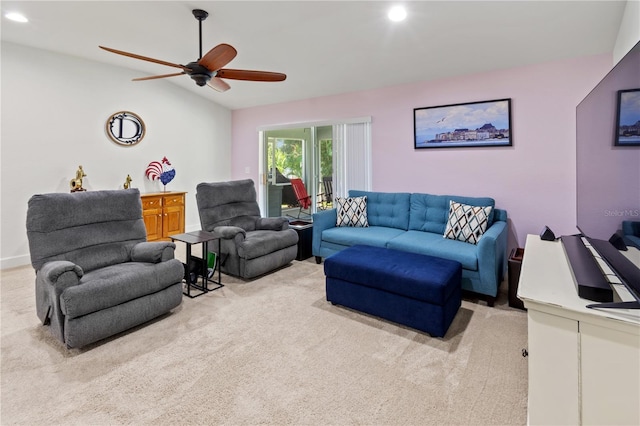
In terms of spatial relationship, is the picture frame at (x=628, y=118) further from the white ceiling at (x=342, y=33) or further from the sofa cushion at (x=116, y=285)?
the sofa cushion at (x=116, y=285)

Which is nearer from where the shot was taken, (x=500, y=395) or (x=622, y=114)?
(x=622, y=114)

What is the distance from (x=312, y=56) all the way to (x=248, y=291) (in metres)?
2.85

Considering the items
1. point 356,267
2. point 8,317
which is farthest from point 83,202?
point 356,267

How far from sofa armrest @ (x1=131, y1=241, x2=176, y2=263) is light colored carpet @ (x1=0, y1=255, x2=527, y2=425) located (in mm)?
501

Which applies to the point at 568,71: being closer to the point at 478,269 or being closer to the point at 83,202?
the point at 478,269

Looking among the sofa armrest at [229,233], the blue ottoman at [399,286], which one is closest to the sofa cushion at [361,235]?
the blue ottoman at [399,286]

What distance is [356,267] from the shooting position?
8.95ft

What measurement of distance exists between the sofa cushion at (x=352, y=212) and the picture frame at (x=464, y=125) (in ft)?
3.54

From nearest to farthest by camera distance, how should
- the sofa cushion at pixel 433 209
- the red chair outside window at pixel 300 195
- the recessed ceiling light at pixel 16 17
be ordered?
1. the recessed ceiling light at pixel 16 17
2. the sofa cushion at pixel 433 209
3. the red chair outside window at pixel 300 195

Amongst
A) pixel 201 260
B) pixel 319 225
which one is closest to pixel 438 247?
pixel 319 225

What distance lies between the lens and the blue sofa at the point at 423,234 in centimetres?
289

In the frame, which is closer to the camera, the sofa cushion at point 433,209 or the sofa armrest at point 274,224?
the sofa cushion at point 433,209

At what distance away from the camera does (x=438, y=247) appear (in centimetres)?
319

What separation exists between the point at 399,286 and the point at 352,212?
1.89 metres
